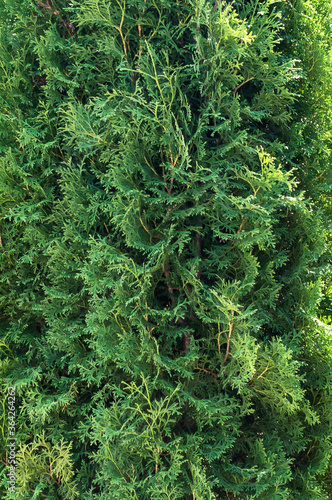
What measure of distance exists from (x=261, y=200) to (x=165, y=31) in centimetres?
174

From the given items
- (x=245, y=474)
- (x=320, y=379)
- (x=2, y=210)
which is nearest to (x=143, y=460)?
(x=245, y=474)

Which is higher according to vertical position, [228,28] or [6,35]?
[228,28]

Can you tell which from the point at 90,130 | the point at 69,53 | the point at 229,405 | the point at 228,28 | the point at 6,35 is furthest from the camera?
the point at 6,35

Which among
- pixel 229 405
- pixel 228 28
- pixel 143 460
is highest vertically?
pixel 228 28

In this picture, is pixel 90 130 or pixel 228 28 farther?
pixel 90 130

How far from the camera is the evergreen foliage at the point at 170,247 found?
11.5ft

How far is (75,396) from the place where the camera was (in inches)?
174

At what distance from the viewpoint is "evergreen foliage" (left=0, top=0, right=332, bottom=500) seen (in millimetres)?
3516

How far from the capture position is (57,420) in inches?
174

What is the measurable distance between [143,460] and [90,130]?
3097 millimetres

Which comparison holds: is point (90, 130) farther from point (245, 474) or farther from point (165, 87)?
point (245, 474)

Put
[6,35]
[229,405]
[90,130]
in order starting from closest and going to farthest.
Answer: [229,405]
[90,130]
[6,35]

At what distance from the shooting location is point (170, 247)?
3.59m

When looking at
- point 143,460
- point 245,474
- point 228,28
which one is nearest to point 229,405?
point 245,474
